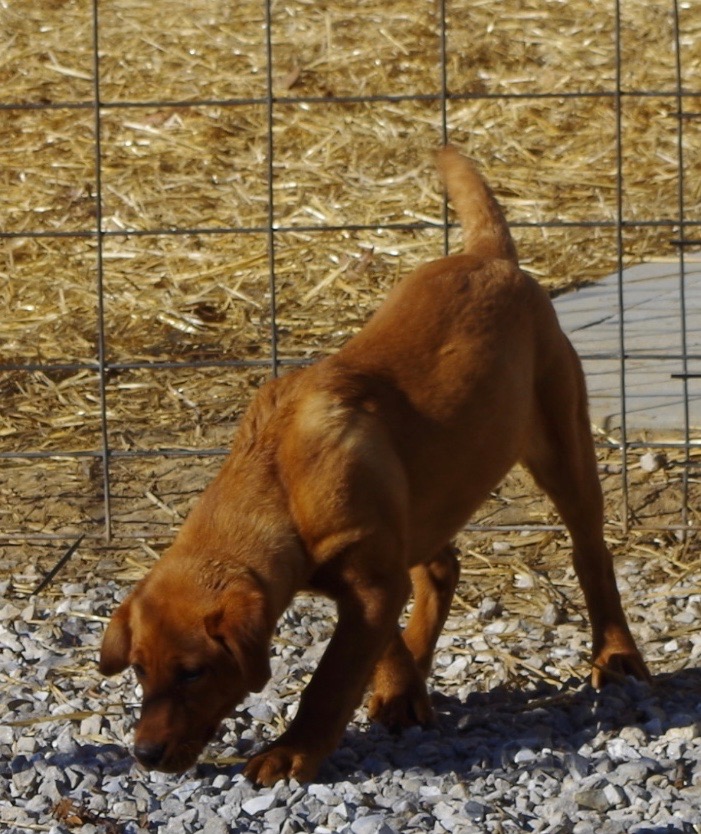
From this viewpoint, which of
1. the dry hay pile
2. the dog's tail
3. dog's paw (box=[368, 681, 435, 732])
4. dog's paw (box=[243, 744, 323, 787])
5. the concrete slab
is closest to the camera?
dog's paw (box=[243, 744, 323, 787])

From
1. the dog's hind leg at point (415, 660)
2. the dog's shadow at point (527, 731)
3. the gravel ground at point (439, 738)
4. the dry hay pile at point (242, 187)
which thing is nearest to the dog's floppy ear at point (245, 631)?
the gravel ground at point (439, 738)

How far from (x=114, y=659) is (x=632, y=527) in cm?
270

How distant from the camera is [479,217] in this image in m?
4.84

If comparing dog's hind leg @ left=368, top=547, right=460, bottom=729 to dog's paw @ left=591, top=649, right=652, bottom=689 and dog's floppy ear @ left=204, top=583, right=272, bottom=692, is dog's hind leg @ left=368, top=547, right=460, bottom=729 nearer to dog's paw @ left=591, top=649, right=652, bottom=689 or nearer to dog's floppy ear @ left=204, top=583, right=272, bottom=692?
dog's paw @ left=591, top=649, right=652, bottom=689

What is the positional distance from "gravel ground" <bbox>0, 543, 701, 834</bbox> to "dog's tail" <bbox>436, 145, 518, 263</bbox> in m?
1.21

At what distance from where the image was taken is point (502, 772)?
391 cm

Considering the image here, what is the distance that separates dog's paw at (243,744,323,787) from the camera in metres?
3.75

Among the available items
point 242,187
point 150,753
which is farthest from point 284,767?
point 242,187

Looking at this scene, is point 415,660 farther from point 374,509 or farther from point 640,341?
point 640,341

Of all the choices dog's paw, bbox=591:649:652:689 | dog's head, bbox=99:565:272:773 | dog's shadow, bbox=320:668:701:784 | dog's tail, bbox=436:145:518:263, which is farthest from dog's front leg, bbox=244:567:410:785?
dog's tail, bbox=436:145:518:263

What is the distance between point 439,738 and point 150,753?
1013 mm

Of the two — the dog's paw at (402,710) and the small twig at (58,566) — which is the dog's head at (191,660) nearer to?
the dog's paw at (402,710)

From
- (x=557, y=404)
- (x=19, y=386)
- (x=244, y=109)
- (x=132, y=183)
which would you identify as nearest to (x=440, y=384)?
(x=557, y=404)

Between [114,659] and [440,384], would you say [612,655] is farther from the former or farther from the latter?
[114,659]
